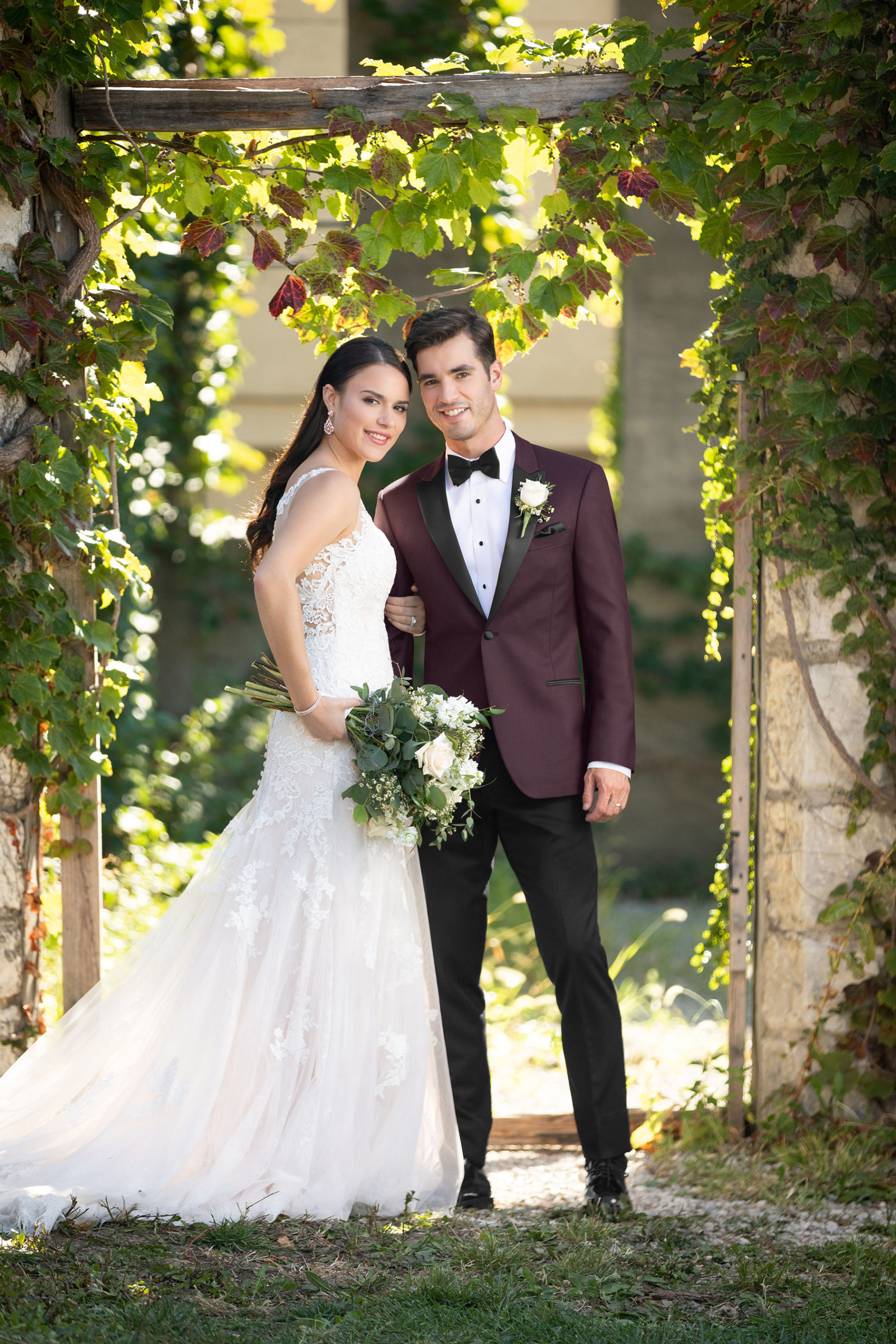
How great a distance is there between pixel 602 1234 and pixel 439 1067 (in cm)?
54

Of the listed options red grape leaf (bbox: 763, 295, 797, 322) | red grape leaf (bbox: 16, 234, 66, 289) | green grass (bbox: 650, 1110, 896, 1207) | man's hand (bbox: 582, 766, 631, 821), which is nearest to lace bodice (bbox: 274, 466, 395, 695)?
man's hand (bbox: 582, 766, 631, 821)

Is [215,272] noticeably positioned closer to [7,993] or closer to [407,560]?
[407,560]

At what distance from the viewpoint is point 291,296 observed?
3.20 meters

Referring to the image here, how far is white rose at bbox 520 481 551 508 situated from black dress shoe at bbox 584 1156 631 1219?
Result: 1.70 meters

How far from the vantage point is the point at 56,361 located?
3080mm

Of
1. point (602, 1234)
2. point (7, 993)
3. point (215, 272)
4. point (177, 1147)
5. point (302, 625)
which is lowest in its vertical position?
point (602, 1234)

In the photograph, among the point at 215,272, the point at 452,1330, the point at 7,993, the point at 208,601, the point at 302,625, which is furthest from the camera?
the point at 208,601

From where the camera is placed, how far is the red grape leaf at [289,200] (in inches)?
123

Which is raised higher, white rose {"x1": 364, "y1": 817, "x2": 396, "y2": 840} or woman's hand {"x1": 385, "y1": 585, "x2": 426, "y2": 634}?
woman's hand {"x1": 385, "y1": 585, "x2": 426, "y2": 634}

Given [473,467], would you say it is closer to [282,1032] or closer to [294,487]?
[294,487]

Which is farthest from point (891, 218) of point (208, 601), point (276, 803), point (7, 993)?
point (208, 601)

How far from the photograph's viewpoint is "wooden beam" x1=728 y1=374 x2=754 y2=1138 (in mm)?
3369

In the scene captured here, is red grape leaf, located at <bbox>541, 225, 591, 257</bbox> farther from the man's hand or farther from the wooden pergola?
the man's hand

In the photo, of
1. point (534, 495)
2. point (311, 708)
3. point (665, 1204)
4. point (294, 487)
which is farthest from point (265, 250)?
point (665, 1204)
